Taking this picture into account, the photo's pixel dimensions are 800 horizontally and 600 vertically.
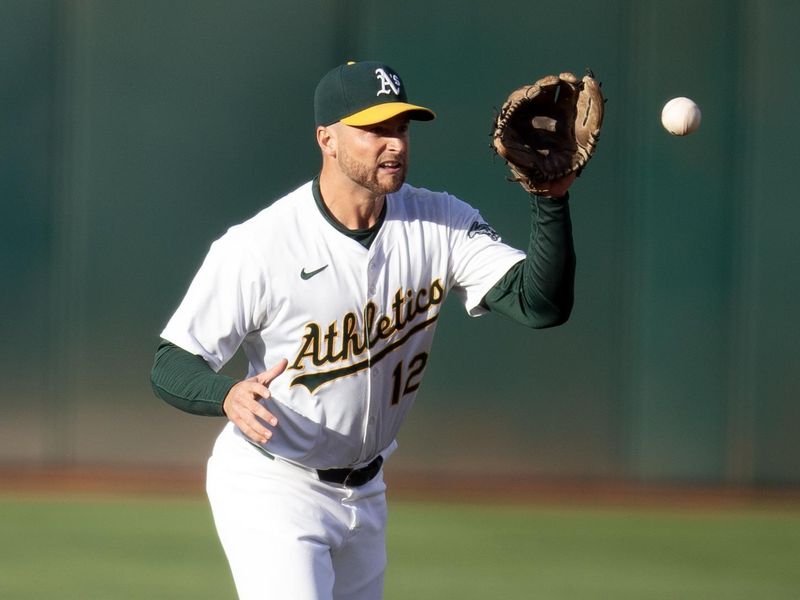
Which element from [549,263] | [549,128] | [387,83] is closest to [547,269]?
[549,263]

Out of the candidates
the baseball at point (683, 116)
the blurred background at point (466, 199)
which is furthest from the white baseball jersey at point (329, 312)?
the blurred background at point (466, 199)

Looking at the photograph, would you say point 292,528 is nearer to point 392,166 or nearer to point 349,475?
point 349,475

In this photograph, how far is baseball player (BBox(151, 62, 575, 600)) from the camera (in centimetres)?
408

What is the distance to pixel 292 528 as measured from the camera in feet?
13.4

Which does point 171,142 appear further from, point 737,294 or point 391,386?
point 391,386

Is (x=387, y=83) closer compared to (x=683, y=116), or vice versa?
(x=387, y=83)

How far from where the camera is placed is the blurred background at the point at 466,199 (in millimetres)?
8195

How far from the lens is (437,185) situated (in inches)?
326

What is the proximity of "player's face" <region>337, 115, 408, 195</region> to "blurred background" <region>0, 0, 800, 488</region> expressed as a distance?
399 centimetres

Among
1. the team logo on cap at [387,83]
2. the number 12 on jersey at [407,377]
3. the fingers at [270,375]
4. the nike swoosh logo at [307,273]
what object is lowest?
the number 12 on jersey at [407,377]

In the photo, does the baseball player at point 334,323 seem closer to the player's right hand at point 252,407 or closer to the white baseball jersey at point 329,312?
the white baseball jersey at point 329,312

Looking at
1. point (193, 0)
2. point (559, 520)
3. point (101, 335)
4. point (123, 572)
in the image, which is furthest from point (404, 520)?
point (193, 0)

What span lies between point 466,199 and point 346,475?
4239mm

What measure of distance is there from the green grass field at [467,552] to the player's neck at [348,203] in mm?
2219
